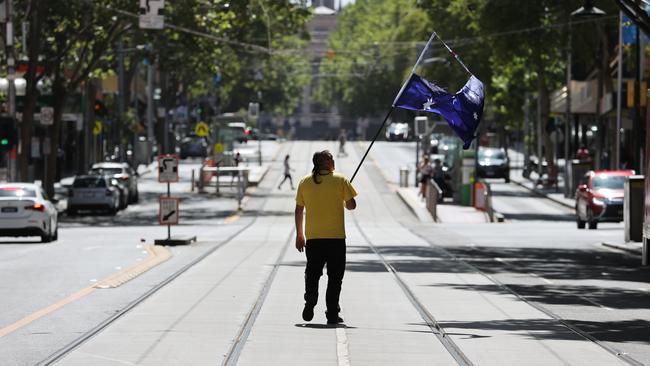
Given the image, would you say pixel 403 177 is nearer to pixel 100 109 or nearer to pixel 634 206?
pixel 100 109

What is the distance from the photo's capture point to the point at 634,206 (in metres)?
35.7

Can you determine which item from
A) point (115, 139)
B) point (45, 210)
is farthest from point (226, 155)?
point (45, 210)

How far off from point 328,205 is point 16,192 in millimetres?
23916

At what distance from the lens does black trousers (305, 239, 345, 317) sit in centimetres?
1728

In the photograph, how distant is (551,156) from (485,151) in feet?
20.8

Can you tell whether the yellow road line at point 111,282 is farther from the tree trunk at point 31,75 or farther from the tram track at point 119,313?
the tree trunk at point 31,75

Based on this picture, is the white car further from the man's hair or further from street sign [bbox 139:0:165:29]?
the man's hair

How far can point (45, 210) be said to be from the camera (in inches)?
1577

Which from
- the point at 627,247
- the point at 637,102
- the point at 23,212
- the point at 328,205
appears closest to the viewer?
the point at 328,205

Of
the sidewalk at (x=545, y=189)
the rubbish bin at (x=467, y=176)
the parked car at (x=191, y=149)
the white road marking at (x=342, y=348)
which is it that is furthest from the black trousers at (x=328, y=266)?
the parked car at (x=191, y=149)

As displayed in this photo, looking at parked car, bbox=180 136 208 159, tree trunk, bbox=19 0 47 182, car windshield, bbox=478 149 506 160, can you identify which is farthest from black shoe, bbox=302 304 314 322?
parked car, bbox=180 136 208 159

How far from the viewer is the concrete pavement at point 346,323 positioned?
14.5 metres

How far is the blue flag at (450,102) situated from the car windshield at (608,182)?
91.5 ft

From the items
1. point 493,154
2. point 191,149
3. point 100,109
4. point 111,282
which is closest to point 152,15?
point 111,282
